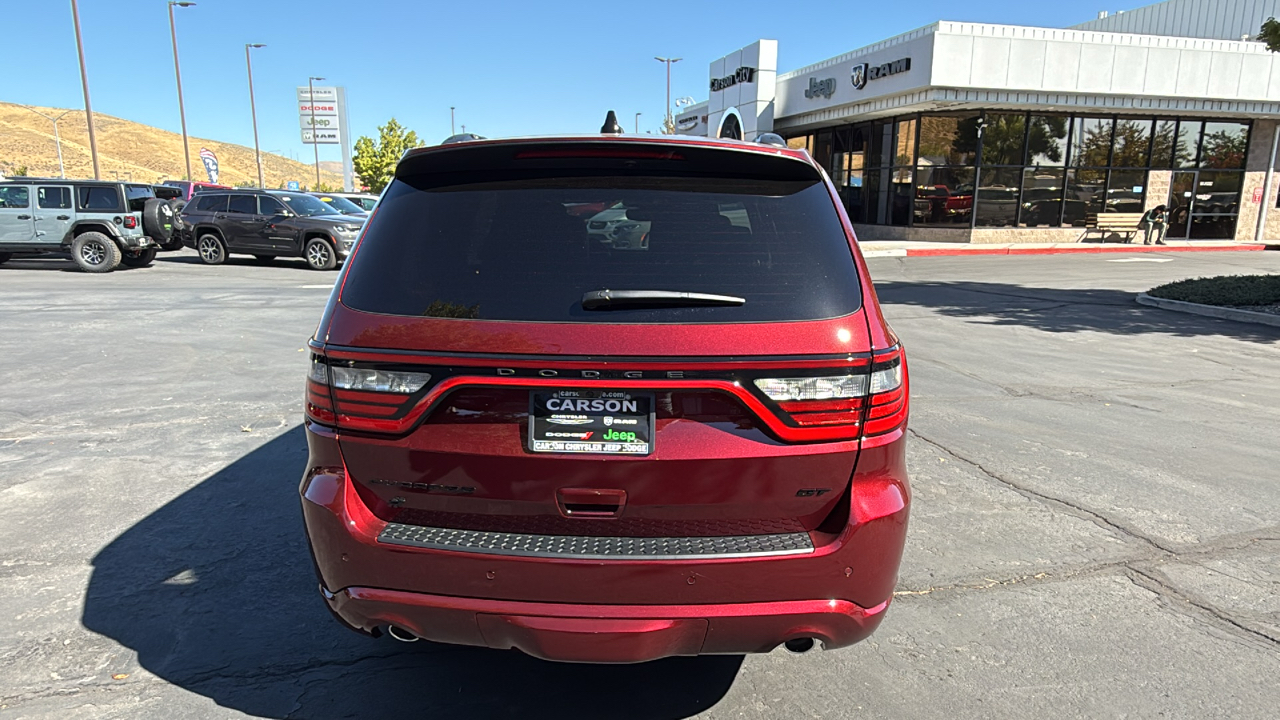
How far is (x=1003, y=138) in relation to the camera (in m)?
24.7

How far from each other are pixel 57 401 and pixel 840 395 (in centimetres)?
672

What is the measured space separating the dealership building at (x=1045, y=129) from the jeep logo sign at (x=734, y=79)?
1.58 meters

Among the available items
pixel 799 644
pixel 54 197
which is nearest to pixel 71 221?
pixel 54 197

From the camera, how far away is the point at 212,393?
21.7 ft

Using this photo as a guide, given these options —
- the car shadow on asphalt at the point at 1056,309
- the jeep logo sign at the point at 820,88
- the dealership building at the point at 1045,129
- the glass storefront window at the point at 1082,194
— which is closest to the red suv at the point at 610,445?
the car shadow on asphalt at the point at 1056,309

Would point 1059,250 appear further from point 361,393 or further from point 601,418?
point 361,393

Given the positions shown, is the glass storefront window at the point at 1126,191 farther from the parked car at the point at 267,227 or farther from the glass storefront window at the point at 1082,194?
the parked car at the point at 267,227

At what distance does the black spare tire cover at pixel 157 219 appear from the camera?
1777 centimetres

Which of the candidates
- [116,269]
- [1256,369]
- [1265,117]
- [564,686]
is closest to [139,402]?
[564,686]

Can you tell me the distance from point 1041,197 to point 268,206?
2301 centimetres

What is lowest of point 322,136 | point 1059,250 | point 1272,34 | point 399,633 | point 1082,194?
point 399,633

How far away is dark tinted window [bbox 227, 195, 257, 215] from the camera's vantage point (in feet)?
59.7

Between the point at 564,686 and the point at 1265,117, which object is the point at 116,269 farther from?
the point at 1265,117

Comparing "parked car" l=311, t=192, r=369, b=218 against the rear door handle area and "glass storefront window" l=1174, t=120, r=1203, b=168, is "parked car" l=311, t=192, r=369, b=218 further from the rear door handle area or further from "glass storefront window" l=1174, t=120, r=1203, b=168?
"glass storefront window" l=1174, t=120, r=1203, b=168
